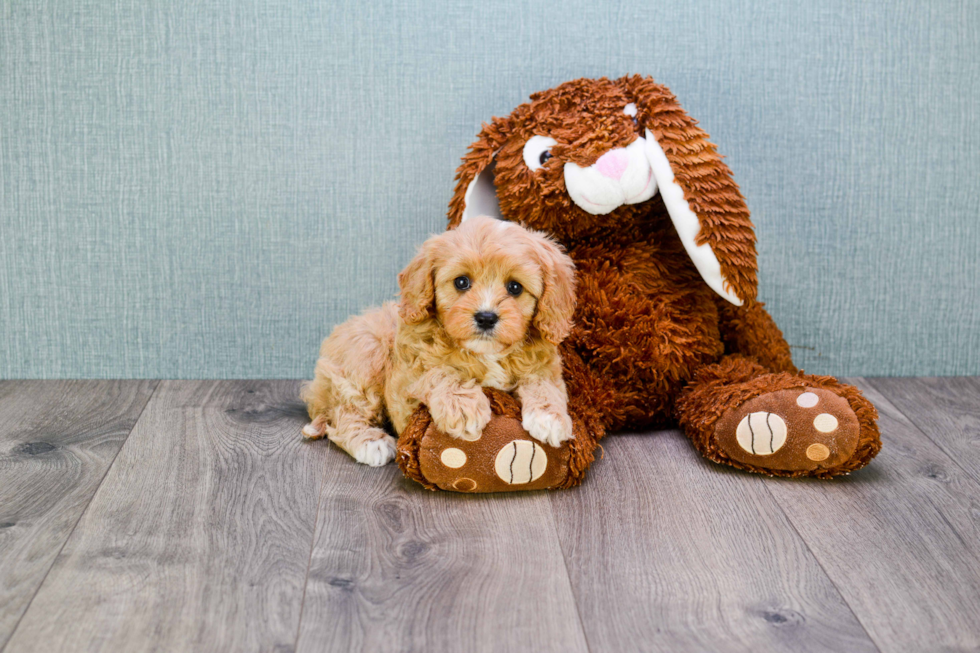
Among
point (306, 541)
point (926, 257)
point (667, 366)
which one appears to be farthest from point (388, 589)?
point (926, 257)

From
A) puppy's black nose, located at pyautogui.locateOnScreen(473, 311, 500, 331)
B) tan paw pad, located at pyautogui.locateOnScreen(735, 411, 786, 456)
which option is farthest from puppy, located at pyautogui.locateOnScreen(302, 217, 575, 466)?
tan paw pad, located at pyautogui.locateOnScreen(735, 411, 786, 456)

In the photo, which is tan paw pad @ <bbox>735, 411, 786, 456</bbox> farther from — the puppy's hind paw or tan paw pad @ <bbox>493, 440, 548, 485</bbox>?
the puppy's hind paw

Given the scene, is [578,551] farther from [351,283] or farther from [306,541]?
[351,283]

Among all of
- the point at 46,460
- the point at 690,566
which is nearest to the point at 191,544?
the point at 46,460

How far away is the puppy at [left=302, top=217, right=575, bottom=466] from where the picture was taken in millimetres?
1531

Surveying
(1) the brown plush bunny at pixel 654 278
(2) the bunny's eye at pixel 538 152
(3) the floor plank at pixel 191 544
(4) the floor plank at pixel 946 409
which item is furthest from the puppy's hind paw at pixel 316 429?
(4) the floor plank at pixel 946 409

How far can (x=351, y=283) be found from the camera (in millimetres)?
2229

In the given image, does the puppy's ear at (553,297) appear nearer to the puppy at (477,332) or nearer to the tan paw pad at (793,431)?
the puppy at (477,332)

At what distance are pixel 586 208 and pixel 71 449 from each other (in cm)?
117

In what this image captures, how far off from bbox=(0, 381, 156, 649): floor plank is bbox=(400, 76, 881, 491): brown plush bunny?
605 mm

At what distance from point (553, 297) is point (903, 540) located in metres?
0.71

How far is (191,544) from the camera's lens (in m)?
1.42

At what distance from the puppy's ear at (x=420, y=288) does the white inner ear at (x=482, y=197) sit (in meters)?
0.31

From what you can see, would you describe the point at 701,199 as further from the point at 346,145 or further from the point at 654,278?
the point at 346,145
